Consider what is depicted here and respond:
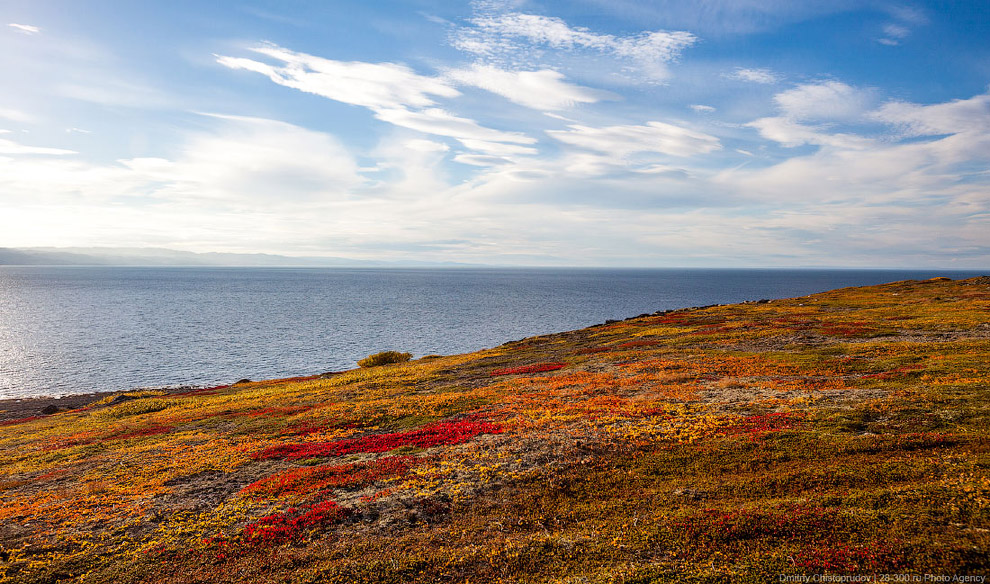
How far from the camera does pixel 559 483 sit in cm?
1988

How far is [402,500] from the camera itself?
19906 millimetres

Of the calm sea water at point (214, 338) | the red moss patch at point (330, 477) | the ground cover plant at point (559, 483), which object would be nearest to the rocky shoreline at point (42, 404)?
the calm sea water at point (214, 338)

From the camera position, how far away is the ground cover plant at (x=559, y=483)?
1408 centimetres

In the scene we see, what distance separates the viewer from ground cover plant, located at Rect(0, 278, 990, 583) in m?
14.1

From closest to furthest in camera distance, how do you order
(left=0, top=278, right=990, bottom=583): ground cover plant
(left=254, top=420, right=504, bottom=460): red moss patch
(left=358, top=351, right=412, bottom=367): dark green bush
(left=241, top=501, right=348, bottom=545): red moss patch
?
(left=0, top=278, right=990, bottom=583): ground cover plant
(left=241, top=501, right=348, bottom=545): red moss patch
(left=254, top=420, right=504, bottom=460): red moss patch
(left=358, top=351, right=412, bottom=367): dark green bush

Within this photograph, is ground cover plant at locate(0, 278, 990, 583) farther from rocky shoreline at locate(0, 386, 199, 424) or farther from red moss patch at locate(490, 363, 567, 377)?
rocky shoreline at locate(0, 386, 199, 424)

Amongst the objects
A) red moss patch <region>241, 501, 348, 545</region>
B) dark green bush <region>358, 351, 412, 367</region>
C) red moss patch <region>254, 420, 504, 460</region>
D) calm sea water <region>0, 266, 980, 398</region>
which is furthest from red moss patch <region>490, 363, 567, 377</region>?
calm sea water <region>0, 266, 980, 398</region>

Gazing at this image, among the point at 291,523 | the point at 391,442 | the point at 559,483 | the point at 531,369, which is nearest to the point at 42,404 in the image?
the point at 391,442

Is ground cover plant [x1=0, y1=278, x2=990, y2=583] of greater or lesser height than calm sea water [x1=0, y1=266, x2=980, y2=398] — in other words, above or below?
above

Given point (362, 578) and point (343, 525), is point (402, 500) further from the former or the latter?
point (362, 578)

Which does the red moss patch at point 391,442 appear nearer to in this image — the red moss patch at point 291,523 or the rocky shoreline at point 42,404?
the red moss patch at point 291,523

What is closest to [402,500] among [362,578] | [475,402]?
[362,578]

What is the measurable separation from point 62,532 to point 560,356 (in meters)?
46.1

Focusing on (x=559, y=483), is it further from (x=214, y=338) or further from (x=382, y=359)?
(x=214, y=338)
